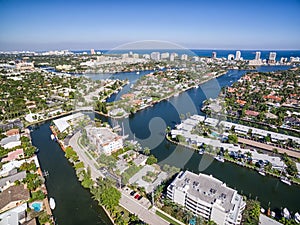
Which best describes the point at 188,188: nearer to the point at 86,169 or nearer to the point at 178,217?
the point at 178,217

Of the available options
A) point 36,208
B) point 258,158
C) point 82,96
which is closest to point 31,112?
point 82,96

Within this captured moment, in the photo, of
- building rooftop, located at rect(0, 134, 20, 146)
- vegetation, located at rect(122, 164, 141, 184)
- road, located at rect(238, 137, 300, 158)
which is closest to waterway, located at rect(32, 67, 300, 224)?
building rooftop, located at rect(0, 134, 20, 146)

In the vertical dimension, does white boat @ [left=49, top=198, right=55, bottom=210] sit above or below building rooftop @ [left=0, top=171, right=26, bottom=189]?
below

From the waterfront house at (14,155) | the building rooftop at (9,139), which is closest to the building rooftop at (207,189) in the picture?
the waterfront house at (14,155)

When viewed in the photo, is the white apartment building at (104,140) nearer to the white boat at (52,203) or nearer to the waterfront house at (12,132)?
the white boat at (52,203)

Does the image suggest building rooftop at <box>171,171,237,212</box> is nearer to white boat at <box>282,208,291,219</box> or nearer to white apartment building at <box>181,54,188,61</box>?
white boat at <box>282,208,291,219</box>

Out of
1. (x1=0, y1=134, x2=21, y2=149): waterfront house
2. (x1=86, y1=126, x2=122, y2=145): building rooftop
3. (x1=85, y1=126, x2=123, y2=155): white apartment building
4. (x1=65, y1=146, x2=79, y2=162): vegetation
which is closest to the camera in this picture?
(x1=65, y1=146, x2=79, y2=162): vegetation

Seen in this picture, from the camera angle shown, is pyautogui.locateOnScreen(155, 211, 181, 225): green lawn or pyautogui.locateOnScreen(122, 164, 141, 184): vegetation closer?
pyautogui.locateOnScreen(155, 211, 181, 225): green lawn
